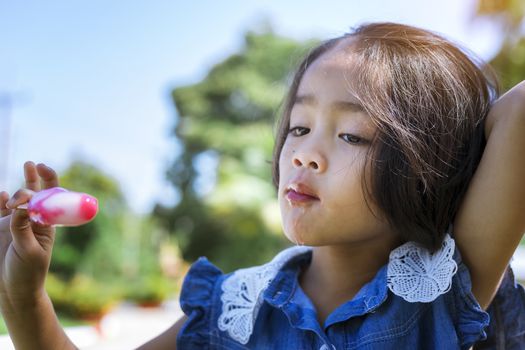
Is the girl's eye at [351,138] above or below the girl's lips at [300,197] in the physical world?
above

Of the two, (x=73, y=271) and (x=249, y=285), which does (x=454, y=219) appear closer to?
(x=249, y=285)

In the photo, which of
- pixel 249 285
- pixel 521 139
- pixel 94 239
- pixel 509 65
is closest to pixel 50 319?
pixel 249 285

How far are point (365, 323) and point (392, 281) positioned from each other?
0.28ft

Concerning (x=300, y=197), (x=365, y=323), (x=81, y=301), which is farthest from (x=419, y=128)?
(x=81, y=301)

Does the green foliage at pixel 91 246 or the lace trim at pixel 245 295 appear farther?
the green foliage at pixel 91 246

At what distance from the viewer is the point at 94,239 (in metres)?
9.48

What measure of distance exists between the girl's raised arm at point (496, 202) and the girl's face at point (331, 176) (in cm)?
15

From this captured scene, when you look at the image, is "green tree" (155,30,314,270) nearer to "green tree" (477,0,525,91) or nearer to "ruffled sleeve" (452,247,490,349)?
"green tree" (477,0,525,91)

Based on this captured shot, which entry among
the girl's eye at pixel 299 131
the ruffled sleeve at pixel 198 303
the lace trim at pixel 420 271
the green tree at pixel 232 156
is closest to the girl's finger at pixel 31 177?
the ruffled sleeve at pixel 198 303

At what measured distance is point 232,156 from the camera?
15156 millimetres

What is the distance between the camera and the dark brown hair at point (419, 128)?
1.08 meters

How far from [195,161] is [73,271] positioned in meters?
7.56

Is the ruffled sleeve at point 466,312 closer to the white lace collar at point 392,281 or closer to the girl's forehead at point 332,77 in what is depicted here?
the white lace collar at point 392,281

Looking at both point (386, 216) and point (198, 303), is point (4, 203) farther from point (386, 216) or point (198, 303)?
point (386, 216)
